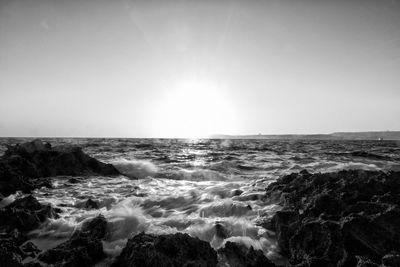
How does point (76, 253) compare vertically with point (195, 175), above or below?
above

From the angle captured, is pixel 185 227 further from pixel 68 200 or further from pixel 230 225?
pixel 68 200

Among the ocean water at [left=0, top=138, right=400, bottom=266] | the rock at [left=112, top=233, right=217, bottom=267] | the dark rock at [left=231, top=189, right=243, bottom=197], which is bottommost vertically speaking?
the ocean water at [left=0, top=138, right=400, bottom=266]

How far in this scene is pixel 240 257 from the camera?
12.3 ft

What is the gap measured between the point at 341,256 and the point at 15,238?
16.3ft

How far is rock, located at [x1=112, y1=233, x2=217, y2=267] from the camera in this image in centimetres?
326

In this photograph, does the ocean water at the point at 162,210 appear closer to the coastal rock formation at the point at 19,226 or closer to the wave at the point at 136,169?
the coastal rock formation at the point at 19,226

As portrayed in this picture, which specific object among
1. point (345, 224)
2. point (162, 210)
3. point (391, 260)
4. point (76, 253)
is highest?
point (345, 224)

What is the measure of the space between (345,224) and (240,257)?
166 centimetres

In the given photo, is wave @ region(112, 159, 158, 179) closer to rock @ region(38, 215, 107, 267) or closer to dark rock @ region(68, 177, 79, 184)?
dark rock @ region(68, 177, 79, 184)

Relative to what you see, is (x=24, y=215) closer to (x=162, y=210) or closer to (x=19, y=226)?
(x=19, y=226)

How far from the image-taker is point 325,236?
370 cm

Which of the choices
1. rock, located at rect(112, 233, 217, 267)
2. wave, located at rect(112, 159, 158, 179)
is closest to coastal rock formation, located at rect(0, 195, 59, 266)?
rock, located at rect(112, 233, 217, 267)

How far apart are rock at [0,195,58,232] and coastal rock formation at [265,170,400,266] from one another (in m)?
4.69

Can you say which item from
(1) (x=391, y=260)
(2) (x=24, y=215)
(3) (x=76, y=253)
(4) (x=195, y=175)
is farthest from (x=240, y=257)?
(4) (x=195, y=175)
